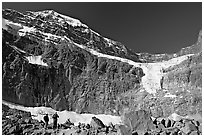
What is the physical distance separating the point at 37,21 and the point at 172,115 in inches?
3676

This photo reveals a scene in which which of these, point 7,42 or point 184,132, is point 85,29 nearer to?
point 7,42

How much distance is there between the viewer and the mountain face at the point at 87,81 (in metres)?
98.3

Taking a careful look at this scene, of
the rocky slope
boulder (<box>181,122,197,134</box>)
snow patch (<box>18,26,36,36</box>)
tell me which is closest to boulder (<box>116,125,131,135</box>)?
the rocky slope

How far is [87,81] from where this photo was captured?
112m

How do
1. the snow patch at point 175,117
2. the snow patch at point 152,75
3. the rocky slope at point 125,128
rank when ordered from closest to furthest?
1. the rocky slope at point 125,128
2. the snow patch at point 175,117
3. the snow patch at point 152,75

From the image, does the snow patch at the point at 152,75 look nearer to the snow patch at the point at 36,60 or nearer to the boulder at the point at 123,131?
the snow patch at the point at 36,60

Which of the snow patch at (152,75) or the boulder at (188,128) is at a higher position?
the snow patch at (152,75)

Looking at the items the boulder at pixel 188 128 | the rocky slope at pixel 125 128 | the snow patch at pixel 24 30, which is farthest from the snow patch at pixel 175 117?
the boulder at pixel 188 128

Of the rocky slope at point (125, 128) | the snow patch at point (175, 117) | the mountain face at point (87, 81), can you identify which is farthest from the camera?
the mountain face at point (87, 81)

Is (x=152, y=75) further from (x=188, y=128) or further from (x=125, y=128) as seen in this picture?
(x=188, y=128)

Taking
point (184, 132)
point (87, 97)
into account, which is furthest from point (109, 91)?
point (184, 132)

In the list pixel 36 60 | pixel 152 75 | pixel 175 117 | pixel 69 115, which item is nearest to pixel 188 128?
pixel 175 117

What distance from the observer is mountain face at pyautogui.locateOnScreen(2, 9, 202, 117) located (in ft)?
323

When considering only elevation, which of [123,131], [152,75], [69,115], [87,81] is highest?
[152,75]
